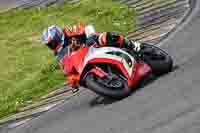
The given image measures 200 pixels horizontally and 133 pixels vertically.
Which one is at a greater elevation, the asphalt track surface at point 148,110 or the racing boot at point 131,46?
the racing boot at point 131,46

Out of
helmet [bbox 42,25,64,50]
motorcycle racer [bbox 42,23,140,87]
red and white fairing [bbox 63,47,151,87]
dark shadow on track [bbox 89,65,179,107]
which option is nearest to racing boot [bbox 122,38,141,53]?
motorcycle racer [bbox 42,23,140,87]

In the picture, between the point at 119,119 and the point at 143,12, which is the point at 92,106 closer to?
the point at 119,119

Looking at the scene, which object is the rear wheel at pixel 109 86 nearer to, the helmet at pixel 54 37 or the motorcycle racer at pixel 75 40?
the motorcycle racer at pixel 75 40

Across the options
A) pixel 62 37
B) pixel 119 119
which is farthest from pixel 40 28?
pixel 119 119

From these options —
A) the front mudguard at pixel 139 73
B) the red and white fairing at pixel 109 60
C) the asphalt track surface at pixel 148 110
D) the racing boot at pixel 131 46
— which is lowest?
the asphalt track surface at pixel 148 110

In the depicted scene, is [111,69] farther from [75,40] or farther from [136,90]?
[75,40]

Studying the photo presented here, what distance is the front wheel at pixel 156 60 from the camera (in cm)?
1027

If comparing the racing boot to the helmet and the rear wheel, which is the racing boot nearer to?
the rear wheel

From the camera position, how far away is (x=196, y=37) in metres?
12.4

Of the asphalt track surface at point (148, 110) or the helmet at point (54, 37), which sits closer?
the asphalt track surface at point (148, 110)

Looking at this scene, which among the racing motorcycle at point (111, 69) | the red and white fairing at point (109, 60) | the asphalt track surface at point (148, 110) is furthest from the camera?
the red and white fairing at point (109, 60)

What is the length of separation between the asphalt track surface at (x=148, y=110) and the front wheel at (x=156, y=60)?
0.17m

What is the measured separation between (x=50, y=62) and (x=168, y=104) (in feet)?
22.5

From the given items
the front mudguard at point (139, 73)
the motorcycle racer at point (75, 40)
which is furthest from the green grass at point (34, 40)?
the front mudguard at point (139, 73)
